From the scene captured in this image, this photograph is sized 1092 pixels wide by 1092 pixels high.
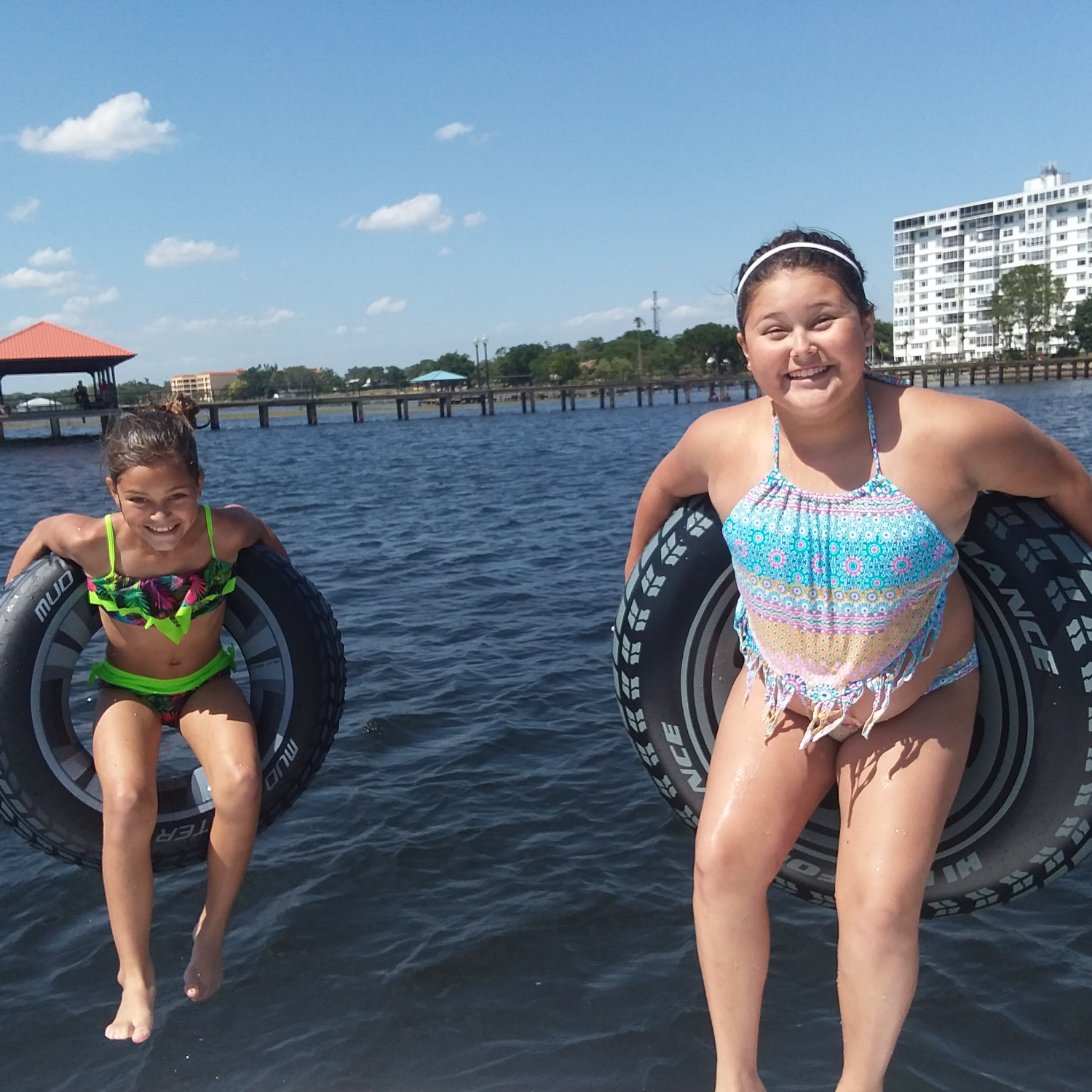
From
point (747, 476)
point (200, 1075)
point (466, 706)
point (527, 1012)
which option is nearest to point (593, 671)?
point (466, 706)

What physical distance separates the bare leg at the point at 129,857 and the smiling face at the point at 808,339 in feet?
7.09

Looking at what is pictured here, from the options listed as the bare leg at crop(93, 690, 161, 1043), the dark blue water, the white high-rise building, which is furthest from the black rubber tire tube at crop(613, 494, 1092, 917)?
the white high-rise building

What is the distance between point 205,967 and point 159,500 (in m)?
1.40

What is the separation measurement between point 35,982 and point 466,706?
318cm

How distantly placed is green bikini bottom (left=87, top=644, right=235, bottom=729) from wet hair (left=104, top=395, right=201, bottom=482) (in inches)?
26.4

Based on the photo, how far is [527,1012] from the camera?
3.70 m

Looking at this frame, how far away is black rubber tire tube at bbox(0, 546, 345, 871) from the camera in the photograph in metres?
3.27

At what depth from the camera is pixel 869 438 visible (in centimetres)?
244

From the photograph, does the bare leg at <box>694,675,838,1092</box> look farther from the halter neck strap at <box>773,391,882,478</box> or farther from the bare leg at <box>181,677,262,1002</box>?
the bare leg at <box>181,677,262,1002</box>

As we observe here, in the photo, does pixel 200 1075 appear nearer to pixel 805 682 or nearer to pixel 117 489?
pixel 117 489

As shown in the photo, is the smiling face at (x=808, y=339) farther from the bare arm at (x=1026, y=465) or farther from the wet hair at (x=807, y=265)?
the bare arm at (x=1026, y=465)

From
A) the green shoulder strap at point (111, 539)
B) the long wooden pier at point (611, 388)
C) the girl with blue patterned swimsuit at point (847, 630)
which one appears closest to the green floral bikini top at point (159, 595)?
the green shoulder strap at point (111, 539)

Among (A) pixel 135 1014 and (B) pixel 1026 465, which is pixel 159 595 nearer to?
Result: (A) pixel 135 1014

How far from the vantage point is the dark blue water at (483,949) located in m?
3.42
